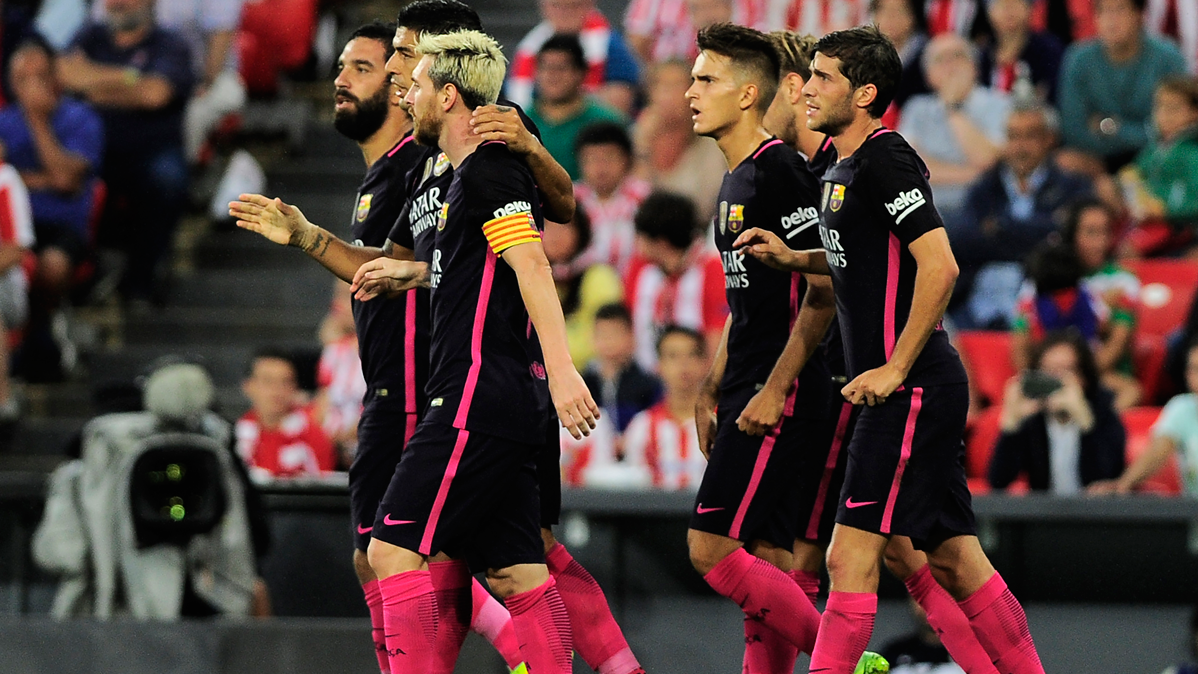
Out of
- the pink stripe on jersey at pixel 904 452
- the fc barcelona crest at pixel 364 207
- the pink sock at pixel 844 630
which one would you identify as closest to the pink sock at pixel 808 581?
the pink sock at pixel 844 630

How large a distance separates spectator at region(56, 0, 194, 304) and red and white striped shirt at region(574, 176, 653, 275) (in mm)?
2966

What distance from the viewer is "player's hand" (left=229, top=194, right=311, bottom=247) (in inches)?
214

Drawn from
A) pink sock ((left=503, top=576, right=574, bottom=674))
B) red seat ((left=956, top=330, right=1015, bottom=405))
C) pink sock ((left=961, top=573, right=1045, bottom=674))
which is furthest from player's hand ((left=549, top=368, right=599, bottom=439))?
red seat ((left=956, top=330, right=1015, bottom=405))

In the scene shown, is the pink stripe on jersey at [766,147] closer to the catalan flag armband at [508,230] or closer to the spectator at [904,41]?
the catalan flag armband at [508,230]

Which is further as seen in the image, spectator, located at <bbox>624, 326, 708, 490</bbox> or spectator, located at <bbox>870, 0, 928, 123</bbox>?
spectator, located at <bbox>870, 0, 928, 123</bbox>

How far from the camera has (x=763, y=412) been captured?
5660 mm

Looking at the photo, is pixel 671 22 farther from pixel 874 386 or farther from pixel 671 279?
pixel 874 386

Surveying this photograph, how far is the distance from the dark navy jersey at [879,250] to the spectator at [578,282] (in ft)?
14.3

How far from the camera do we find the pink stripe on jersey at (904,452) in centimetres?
522

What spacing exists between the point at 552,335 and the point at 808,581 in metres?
1.55

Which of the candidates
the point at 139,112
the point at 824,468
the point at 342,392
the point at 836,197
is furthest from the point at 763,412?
the point at 139,112

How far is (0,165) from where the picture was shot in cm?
1070

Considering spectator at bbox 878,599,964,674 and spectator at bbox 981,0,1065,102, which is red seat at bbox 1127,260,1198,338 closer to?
spectator at bbox 981,0,1065,102

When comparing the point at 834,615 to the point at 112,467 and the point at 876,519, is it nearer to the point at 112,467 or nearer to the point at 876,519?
the point at 876,519
